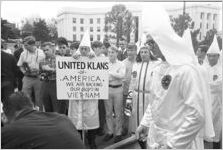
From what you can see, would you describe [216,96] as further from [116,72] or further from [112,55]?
[112,55]

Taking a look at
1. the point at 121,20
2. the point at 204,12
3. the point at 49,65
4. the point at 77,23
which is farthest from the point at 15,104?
the point at 121,20

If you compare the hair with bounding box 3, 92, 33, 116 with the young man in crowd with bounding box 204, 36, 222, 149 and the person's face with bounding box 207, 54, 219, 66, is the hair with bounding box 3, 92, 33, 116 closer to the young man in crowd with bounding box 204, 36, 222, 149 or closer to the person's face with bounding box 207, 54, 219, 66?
the young man in crowd with bounding box 204, 36, 222, 149

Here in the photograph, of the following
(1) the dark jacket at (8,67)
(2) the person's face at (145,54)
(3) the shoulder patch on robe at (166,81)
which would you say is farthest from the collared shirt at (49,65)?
(3) the shoulder patch on robe at (166,81)

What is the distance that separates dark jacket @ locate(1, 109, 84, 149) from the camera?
2635mm

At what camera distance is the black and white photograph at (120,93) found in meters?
2.64

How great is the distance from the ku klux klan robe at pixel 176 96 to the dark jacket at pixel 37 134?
73cm

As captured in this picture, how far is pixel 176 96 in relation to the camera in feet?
8.78

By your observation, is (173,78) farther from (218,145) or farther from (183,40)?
(218,145)

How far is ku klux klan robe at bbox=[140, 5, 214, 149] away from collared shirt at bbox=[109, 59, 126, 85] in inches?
105

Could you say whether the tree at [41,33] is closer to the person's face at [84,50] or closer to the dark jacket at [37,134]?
the person's face at [84,50]

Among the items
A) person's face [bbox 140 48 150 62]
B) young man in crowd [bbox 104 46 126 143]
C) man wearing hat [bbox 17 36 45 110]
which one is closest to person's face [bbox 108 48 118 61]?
young man in crowd [bbox 104 46 126 143]

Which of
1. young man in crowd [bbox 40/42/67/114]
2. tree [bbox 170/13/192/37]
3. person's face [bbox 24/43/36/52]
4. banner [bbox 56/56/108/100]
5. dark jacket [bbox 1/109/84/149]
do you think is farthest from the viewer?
person's face [bbox 24/43/36/52]

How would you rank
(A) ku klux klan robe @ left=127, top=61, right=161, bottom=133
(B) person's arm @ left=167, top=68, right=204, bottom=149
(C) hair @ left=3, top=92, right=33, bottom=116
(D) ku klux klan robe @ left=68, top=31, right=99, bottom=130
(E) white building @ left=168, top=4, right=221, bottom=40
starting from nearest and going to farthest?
1. (B) person's arm @ left=167, top=68, right=204, bottom=149
2. (C) hair @ left=3, top=92, right=33, bottom=116
3. (A) ku klux klan robe @ left=127, top=61, right=161, bottom=133
4. (D) ku klux klan robe @ left=68, top=31, right=99, bottom=130
5. (E) white building @ left=168, top=4, right=221, bottom=40

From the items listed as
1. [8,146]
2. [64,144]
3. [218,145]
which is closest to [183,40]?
[64,144]
